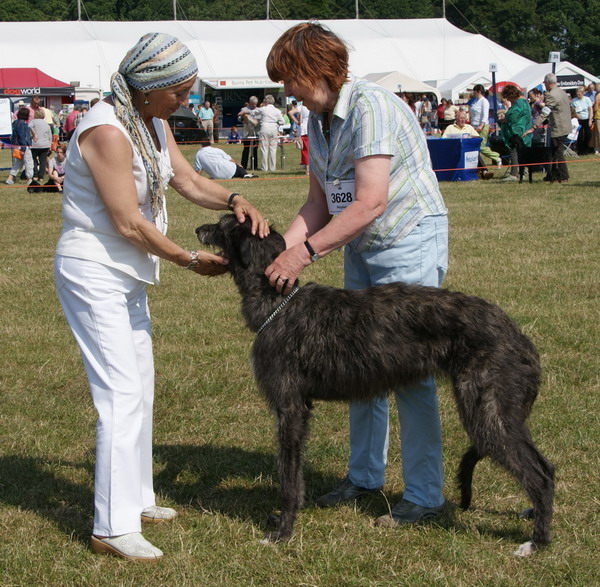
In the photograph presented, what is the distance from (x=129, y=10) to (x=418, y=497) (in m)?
106

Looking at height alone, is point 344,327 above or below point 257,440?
above

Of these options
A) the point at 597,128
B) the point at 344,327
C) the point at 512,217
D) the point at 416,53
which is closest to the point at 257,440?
the point at 344,327

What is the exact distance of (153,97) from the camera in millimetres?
3564

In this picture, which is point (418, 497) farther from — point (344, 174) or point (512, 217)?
point (512, 217)

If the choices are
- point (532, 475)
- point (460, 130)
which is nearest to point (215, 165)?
point (460, 130)

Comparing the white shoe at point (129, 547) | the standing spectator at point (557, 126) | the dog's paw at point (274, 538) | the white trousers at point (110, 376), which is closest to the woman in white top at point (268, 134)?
the standing spectator at point (557, 126)

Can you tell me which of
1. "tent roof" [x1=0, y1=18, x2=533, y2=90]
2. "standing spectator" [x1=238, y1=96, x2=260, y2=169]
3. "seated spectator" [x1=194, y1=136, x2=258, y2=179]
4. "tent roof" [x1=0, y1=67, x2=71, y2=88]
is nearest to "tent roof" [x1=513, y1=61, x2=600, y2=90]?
"tent roof" [x1=0, y1=18, x2=533, y2=90]

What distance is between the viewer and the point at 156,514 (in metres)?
4.17

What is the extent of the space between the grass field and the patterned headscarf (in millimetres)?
1877

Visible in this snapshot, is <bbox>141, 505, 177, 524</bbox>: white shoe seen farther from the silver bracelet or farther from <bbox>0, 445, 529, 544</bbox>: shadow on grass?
the silver bracelet

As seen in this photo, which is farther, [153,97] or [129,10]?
[129,10]

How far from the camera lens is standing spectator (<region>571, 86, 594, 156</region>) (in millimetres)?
24688

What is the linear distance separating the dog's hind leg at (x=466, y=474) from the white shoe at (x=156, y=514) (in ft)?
4.84

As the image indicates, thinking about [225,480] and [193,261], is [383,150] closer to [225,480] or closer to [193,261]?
[193,261]
